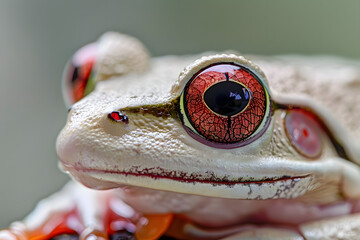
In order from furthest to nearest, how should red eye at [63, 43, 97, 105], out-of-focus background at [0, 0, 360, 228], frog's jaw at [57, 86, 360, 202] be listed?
1. out-of-focus background at [0, 0, 360, 228]
2. red eye at [63, 43, 97, 105]
3. frog's jaw at [57, 86, 360, 202]

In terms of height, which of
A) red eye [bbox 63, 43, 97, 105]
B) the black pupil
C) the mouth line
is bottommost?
the mouth line

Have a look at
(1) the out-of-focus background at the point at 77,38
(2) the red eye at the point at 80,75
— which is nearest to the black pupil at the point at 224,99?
(2) the red eye at the point at 80,75

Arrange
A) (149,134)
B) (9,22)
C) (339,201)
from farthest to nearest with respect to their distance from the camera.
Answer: (9,22) → (339,201) → (149,134)

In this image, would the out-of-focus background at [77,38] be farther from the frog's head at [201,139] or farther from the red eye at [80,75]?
the frog's head at [201,139]

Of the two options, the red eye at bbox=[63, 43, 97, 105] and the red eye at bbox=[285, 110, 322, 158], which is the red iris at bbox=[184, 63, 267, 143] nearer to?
the red eye at bbox=[285, 110, 322, 158]

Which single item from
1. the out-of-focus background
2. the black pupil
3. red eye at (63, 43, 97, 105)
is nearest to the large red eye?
the black pupil

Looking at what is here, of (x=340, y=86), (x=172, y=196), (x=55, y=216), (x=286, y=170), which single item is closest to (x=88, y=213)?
(x=55, y=216)

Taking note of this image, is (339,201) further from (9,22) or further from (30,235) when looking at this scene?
(9,22)
